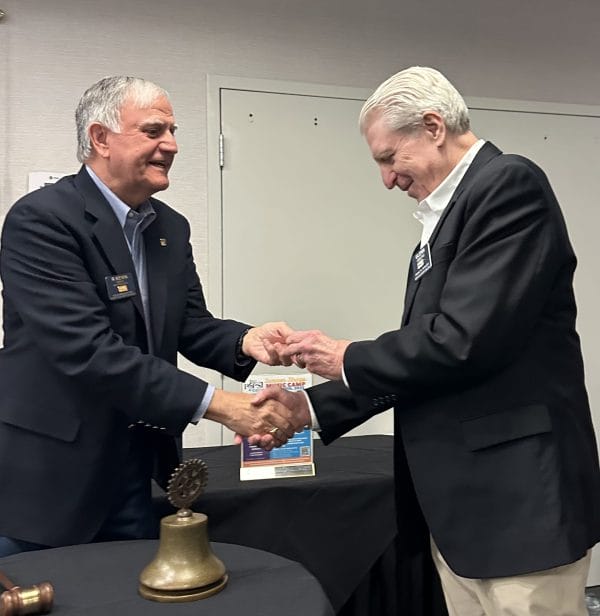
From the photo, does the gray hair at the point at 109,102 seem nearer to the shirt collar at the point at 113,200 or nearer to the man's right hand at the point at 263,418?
the shirt collar at the point at 113,200

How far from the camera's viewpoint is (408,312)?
1483 millimetres

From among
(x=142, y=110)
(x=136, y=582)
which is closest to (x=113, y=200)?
(x=142, y=110)

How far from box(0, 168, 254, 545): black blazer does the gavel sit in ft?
1.41

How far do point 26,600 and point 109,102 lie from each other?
3.80 ft

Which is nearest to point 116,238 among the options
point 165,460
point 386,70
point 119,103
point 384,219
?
point 119,103

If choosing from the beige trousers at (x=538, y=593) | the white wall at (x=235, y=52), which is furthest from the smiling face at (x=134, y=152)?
the beige trousers at (x=538, y=593)

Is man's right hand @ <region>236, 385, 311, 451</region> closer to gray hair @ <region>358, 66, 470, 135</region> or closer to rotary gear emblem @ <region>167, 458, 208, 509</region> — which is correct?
rotary gear emblem @ <region>167, 458, 208, 509</region>

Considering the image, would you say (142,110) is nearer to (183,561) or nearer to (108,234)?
(108,234)

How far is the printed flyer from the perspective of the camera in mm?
2104

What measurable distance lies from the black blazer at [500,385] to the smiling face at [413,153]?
12cm

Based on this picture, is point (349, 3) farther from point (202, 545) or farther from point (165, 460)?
point (202, 545)

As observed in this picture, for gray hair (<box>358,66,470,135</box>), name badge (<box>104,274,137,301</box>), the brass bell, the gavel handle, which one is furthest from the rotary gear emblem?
gray hair (<box>358,66,470,135</box>)

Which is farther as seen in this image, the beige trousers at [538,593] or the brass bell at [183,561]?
the beige trousers at [538,593]

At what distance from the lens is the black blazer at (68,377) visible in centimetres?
146
